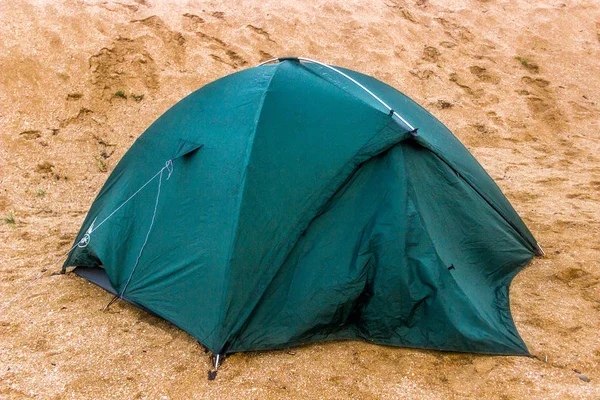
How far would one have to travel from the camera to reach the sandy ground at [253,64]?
9.88 feet

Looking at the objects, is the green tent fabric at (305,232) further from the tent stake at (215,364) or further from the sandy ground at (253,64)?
the sandy ground at (253,64)

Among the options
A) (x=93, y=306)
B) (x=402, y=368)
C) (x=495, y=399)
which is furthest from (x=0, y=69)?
(x=495, y=399)

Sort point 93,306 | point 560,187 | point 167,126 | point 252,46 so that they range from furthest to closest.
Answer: point 252,46 → point 560,187 → point 167,126 → point 93,306

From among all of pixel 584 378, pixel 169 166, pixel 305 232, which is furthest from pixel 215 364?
pixel 584 378

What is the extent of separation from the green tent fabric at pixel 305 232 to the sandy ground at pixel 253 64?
0.62ft

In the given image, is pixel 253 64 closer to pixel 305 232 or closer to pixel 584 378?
pixel 305 232

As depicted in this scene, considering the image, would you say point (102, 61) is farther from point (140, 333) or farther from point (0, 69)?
point (140, 333)

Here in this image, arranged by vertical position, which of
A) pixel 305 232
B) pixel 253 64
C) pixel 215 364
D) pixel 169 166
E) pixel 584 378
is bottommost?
pixel 215 364

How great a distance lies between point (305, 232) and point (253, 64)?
491 cm

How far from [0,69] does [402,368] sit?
5.98 metres

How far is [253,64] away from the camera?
7641 mm

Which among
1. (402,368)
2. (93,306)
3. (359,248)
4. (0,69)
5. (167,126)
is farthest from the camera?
(0,69)

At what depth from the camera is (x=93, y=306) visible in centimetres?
370

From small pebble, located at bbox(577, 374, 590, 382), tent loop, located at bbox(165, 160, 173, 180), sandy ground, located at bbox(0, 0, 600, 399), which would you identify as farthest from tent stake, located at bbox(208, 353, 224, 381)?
small pebble, located at bbox(577, 374, 590, 382)
